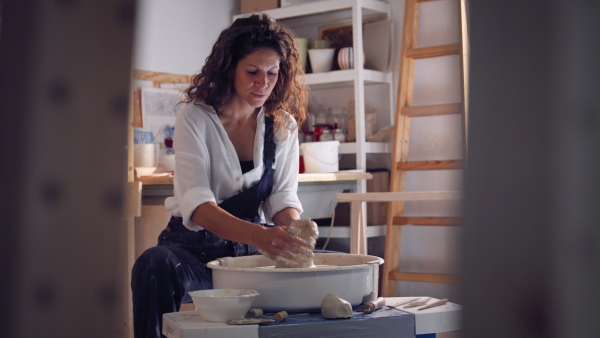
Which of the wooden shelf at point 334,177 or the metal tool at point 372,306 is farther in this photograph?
the wooden shelf at point 334,177

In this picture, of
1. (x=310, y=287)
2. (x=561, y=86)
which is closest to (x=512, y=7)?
(x=561, y=86)

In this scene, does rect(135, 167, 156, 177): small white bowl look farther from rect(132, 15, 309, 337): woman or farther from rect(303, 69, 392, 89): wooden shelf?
rect(132, 15, 309, 337): woman

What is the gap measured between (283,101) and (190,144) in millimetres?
447

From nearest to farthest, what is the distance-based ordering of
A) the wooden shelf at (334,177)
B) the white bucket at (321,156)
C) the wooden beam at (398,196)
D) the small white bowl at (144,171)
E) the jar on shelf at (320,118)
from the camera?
1. the wooden beam at (398,196)
2. the small white bowl at (144,171)
3. the wooden shelf at (334,177)
4. the white bucket at (321,156)
5. the jar on shelf at (320,118)

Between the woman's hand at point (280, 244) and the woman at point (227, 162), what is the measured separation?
0.19 m

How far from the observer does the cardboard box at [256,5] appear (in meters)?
4.31

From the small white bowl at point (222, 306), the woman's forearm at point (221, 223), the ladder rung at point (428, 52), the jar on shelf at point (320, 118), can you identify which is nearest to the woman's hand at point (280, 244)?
the woman's forearm at point (221, 223)

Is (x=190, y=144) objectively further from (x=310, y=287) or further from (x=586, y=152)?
(x=586, y=152)

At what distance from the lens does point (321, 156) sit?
383cm

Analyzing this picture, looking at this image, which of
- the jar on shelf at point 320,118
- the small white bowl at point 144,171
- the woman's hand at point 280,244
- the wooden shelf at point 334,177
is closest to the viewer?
the woman's hand at point 280,244

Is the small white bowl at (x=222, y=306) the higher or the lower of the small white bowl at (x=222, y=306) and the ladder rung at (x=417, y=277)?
the higher

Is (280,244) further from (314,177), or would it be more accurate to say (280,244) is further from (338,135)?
(338,135)

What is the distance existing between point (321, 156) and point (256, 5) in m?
1.30

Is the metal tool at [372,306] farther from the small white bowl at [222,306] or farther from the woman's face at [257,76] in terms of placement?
the woman's face at [257,76]
